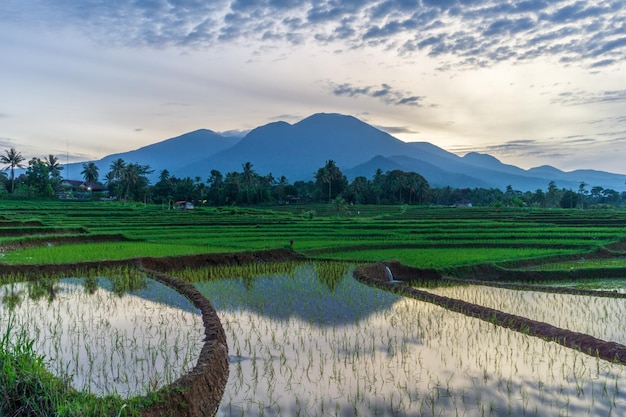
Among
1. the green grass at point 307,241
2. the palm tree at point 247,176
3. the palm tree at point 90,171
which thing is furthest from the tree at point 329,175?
the palm tree at point 90,171

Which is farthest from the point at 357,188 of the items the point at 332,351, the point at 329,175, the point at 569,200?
the point at 332,351

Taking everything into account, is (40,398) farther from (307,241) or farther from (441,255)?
(307,241)

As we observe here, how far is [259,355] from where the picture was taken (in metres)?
6.60

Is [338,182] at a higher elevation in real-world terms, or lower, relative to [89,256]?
higher

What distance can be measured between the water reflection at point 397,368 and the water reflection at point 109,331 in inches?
32.2

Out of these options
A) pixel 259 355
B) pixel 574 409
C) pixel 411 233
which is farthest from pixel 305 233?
pixel 574 409

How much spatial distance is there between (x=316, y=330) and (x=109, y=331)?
11.2 ft

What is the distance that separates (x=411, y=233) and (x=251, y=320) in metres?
16.2

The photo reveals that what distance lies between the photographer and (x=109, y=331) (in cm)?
741

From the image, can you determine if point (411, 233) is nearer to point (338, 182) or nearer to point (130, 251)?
point (130, 251)

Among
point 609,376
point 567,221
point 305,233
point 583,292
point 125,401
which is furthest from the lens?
point 567,221

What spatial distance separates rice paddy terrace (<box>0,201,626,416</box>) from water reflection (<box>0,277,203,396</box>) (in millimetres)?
38

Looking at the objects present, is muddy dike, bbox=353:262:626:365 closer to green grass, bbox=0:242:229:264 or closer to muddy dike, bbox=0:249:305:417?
muddy dike, bbox=0:249:305:417

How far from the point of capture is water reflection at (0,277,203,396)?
5637 mm
